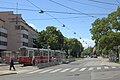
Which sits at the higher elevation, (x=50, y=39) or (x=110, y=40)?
(x=50, y=39)

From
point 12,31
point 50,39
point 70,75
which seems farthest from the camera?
point 50,39

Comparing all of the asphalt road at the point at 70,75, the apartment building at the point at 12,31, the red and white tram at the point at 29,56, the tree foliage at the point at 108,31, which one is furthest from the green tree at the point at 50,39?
the asphalt road at the point at 70,75

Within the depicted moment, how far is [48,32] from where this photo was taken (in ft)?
393

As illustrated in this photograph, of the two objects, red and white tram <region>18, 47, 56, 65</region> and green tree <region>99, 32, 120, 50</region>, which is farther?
green tree <region>99, 32, 120, 50</region>

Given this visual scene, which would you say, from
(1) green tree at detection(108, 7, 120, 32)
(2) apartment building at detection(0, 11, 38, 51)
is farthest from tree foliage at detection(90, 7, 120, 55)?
(2) apartment building at detection(0, 11, 38, 51)

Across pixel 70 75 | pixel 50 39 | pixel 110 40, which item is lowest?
pixel 70 75

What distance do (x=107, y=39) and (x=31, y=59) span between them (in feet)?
95.2

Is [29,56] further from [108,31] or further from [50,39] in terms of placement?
[50,39]

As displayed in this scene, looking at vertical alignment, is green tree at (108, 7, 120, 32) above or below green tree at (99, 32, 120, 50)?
above

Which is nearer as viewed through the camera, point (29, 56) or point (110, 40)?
point (29, 56)

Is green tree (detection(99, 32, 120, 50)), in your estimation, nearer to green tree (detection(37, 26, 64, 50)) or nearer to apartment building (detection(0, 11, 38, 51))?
apartment building (detection(0, 11, 38, 51))

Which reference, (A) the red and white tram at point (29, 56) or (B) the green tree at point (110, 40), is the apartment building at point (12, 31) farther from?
(A) the red and white tram at point (29, 56)

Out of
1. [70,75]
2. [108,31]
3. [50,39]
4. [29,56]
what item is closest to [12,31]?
[50,39]

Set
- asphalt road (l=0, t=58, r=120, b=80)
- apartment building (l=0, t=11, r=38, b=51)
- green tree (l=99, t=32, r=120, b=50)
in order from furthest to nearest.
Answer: apartment building (l=0, t=11, r=38, b=51)
green tree (l=99, t=32, r=120, b=50)
asphalt road (l=0, t=58, r=120, b=80)
